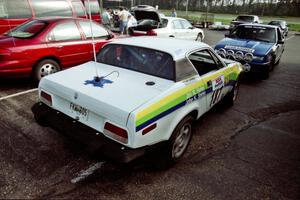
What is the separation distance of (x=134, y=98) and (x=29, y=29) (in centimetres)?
429

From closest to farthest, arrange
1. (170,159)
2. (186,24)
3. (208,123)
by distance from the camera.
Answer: (170,159) < (208,123) < (186,24)

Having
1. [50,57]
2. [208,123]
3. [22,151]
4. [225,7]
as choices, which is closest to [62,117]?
[22,151]

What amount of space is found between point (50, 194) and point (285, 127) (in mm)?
4193

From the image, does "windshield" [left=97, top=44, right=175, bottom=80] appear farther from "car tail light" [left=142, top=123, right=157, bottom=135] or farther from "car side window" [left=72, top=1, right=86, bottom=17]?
"car side window" [left=72, top=1, right=86, bottom=17]

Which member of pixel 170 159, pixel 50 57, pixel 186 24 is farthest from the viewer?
pixel 186 24

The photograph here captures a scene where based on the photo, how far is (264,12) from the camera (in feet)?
145

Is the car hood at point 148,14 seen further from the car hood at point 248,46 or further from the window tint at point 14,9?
the window tint at point 14,9

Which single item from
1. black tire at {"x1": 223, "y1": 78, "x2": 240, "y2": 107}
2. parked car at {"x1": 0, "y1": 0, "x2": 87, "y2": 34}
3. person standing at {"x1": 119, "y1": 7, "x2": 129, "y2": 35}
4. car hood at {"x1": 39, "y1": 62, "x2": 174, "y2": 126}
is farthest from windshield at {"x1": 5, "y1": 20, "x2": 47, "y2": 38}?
person standing at {"x1": 119, "y1": 7, "x2": 129, "y2": 35}

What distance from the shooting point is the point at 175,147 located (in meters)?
3.28

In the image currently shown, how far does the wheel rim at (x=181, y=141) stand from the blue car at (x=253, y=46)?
4.46 meters

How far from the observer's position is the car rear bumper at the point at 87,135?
8.43 ft

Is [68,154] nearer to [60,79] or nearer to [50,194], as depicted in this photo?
[50,194]

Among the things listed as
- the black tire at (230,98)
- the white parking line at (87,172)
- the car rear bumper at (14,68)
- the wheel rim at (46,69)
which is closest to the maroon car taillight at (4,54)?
the car rear bumper at (14,68)

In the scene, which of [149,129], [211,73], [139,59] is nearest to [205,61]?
[211,73]
